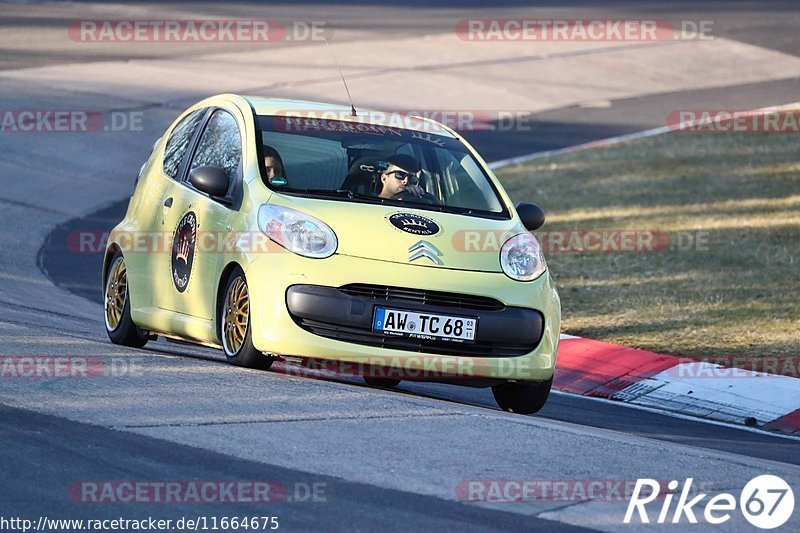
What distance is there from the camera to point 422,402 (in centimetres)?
809

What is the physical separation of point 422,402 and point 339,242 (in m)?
1.00

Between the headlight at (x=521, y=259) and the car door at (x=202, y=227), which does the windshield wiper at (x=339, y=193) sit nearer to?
the car door at (x=202, y=227)

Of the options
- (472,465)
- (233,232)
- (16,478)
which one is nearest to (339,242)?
(233,232)

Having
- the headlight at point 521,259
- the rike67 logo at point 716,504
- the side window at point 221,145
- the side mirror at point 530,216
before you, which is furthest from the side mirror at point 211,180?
the rike67 logo at point 716,504

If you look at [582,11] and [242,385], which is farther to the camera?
[582,11]

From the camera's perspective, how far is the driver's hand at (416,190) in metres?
9.17

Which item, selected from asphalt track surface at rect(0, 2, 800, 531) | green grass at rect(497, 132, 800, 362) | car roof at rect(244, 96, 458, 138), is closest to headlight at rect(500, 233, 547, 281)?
asphalt track surface at rect(0, 2, 800, 531)

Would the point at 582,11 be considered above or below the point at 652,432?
above

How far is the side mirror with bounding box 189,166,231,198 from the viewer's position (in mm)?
8844

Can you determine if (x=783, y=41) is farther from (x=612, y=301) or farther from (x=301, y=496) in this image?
(x=301, y=496)

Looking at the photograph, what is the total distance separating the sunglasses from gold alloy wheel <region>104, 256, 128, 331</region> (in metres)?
1.97

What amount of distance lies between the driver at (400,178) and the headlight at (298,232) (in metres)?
0.73

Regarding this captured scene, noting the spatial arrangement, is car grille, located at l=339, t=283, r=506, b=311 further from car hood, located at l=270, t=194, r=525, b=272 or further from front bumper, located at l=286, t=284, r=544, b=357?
car hood, located at l=270, t=194, r=525, b=272

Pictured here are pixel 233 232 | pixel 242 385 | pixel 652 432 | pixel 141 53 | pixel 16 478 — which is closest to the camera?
pixel 16 478
